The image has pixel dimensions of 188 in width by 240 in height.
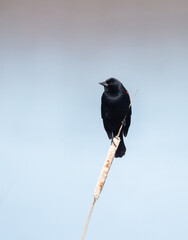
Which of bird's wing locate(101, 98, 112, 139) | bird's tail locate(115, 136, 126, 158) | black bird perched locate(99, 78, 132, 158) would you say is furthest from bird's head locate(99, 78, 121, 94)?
bird's tail locate(115, 136, 126, 158)

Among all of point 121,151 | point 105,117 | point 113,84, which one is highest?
point 113,84

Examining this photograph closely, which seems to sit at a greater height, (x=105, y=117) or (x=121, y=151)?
(x=105, y=117)

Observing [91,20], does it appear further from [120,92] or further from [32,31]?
[120,92]

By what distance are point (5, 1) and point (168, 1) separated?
0.99 meters


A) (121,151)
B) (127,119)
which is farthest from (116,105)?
(121,151)

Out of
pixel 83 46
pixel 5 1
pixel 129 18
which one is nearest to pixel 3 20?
pixel 5 1

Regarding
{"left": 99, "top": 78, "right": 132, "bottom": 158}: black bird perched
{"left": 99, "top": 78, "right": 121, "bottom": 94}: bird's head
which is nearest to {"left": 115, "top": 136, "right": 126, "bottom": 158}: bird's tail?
{"left": 99, "top": 78, "right": 132, "bottom": 158}: black bird perched

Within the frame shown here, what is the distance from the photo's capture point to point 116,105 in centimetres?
147

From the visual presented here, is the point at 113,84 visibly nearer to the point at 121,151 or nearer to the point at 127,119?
the point at 127,119

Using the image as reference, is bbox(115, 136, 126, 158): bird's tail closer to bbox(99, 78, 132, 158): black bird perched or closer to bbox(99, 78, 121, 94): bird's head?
bbox(99, 78, 132, 158): black bird perched

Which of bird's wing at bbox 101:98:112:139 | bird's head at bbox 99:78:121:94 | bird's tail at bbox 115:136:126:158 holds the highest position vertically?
bird's head at bbox 99:78:121:94

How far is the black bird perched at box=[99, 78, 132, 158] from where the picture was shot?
4.79 feet

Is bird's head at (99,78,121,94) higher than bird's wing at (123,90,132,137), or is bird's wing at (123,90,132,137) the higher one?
bird's head at (99,78,121,94)

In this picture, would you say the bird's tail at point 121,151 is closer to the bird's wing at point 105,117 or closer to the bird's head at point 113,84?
the bird's wing at point 105,117
